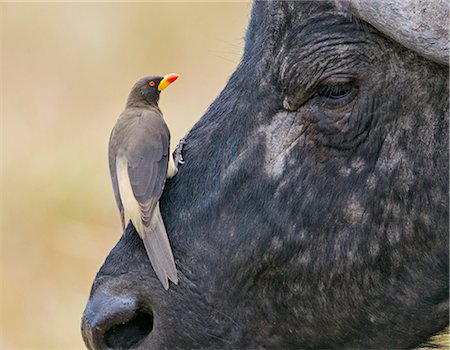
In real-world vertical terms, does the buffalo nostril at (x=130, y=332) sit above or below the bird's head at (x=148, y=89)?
below

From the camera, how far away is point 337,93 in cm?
537

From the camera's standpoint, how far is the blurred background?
1173 centimetres

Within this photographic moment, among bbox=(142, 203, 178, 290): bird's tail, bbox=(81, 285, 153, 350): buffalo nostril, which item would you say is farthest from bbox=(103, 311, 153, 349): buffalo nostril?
bbox=(142, 203, 178, 290): bird's tail

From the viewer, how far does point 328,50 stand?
5.34m

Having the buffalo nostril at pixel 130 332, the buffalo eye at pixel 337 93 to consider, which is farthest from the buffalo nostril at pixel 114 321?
the buffalo eye at pixel 337 93

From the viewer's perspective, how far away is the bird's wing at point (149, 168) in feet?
18.9

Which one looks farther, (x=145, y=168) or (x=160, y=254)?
(x=145, y=168)

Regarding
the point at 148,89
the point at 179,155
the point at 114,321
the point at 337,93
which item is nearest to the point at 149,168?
the point at 179,155

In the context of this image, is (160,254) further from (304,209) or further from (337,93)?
(337,93)

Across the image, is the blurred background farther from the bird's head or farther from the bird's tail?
the bird's tail

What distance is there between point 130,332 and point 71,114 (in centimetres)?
997

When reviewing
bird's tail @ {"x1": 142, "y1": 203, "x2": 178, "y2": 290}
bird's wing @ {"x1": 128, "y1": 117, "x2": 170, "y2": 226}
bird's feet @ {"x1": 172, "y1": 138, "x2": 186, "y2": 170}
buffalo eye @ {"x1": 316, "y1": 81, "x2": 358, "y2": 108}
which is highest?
buffalo eye @ {"x1": 316, "y1": 81, "x2": 358, "y2": 108}

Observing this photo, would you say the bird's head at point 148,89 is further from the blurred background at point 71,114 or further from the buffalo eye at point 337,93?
the blurred background at point 71,114

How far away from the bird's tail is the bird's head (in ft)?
3.73
